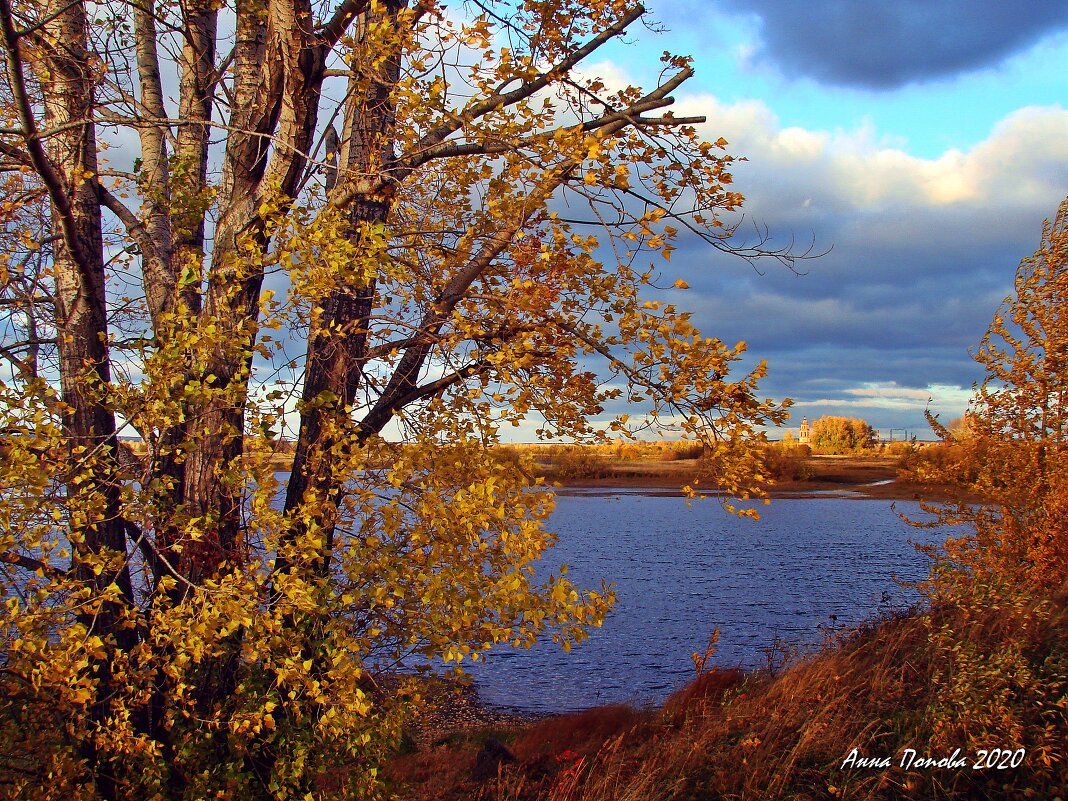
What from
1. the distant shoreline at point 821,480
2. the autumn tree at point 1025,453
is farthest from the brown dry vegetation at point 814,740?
the distant shoreline at point 821,480

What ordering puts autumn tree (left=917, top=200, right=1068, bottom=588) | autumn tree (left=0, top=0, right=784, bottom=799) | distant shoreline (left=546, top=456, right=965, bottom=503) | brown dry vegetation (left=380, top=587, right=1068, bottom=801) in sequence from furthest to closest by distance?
distant shoreline (left=546, top=456, right=965, bottom=503), autumn tree (left=917, top=200, right=1068, bottom=588), brown dry vegetation (left=380, top=587, right=1068, bottom=801), autumn tree (left=0, top=0, right=784, bottom=799)

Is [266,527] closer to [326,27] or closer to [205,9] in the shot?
[326,27]

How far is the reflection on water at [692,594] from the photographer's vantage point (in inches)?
636

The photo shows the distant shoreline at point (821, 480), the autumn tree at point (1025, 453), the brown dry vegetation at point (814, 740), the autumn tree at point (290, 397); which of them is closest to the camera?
the autumn tree at point (290, 397)

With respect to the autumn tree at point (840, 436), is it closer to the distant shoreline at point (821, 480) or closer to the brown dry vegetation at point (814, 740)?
the distant shoreline at point (821, 480)

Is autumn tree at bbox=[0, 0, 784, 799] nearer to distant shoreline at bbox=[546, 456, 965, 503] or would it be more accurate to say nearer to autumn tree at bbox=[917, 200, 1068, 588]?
autumn tree at bbox=[917, 200, 1068, 588]

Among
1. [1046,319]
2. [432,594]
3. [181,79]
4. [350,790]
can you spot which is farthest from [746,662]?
[181,79]

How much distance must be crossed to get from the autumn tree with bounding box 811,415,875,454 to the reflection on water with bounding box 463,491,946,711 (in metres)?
37.4

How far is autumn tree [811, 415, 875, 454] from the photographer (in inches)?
3157

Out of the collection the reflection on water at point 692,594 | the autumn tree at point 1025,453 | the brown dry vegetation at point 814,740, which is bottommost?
the reflection on water at point 692,594

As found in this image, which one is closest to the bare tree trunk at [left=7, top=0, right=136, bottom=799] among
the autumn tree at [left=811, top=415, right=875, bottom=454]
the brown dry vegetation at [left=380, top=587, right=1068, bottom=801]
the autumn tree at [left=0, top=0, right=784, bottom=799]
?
the autumn tree at [left=0, top=0, right=784, bottom=799]

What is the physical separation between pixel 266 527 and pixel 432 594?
4.27ft

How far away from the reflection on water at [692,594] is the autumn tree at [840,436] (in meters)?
37.4

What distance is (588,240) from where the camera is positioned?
4.63 metres
